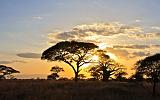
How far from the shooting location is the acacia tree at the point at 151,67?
44719mm

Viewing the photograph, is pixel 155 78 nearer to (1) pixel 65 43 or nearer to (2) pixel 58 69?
(1) pixel 65 43

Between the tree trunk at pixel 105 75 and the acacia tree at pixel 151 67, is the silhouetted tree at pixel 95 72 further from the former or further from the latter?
the acacia tree at pixel 151 67

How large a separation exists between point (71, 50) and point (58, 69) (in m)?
39.5

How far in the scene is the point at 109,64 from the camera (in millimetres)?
86312

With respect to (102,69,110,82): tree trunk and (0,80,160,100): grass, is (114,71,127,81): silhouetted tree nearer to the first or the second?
(102,69,110,82): tree trunk

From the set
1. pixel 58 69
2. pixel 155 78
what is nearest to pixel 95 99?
pixel 155 78

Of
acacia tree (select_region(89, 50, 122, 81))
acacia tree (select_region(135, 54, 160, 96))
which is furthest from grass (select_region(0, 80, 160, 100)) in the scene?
acacia tree (select_region(89, 50, 122, 81))

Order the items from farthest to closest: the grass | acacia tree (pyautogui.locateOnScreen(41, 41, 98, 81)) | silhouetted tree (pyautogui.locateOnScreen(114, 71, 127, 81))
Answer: silhouetted tree (pyautogui.locateOnScreen(114, 71, 127, 81)) < acacia tree (pyautogui.locateOnScreen(41, 41, 98, 81)) < the grass

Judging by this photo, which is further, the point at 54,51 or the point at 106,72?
the point at 106,72

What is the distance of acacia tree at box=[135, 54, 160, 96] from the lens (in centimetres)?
4472

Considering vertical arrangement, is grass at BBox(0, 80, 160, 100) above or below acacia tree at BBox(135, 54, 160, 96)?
below

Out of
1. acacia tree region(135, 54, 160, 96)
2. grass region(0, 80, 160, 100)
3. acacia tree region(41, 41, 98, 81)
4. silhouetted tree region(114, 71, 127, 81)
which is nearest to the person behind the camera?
grass region(0, 80, 160, 100)

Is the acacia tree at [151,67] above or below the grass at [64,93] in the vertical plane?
above

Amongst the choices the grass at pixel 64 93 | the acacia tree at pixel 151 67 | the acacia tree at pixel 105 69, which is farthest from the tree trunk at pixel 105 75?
the grass at pixel 64 93
